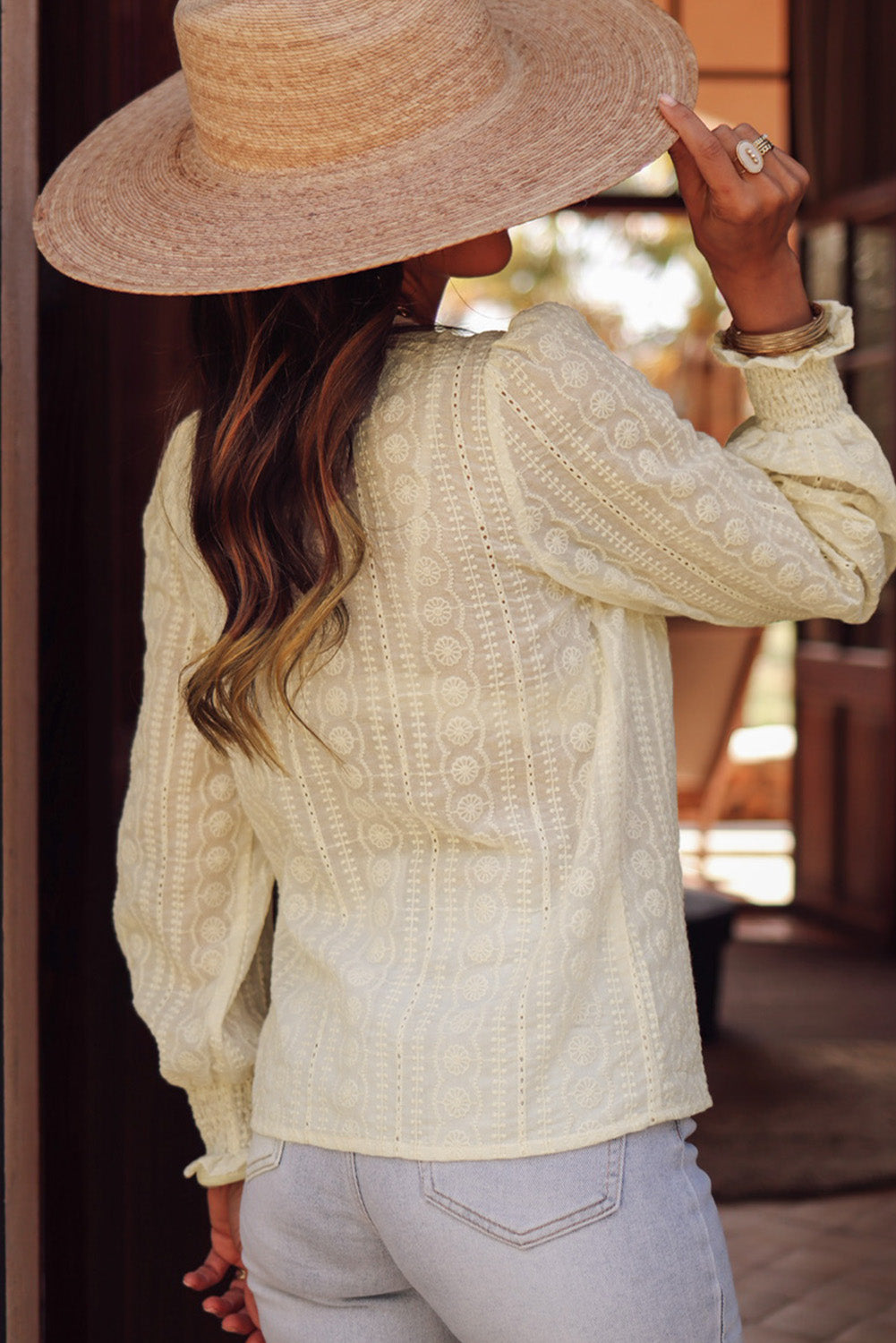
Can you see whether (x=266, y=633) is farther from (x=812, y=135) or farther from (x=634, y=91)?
(x=812, y=135)

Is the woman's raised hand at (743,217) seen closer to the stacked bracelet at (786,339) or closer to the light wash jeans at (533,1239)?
the stacked bracelet at (786,339)

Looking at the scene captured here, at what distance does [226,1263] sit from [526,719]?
2.09 ft

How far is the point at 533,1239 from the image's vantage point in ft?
3.26

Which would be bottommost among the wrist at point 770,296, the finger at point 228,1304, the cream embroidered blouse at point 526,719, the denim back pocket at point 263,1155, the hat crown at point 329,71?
the finger at point 228,1304

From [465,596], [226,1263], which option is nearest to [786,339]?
[465,596]

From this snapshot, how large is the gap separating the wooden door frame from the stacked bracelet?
89 cm

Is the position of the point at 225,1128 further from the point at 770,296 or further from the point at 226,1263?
the point at 770,296

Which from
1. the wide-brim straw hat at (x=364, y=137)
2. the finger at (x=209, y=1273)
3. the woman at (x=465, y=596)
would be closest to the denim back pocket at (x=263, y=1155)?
the woman at (x=465, y=596)

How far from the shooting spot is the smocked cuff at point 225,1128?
1333 mm

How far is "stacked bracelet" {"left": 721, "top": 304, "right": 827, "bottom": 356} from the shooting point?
1120 millimetres

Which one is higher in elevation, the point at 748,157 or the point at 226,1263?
the point at 748,157

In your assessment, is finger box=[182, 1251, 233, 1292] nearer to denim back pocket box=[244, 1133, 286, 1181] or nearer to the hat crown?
denim back pocket box=[244, 1133, 286, 1181]

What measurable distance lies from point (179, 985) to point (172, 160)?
0.66 meters

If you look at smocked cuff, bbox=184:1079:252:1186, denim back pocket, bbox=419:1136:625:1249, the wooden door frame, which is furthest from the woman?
the wooden door frame
